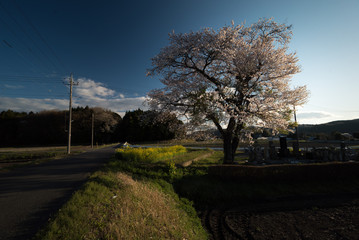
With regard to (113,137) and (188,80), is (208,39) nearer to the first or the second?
(188,80)

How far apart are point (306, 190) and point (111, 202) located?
1037 cm

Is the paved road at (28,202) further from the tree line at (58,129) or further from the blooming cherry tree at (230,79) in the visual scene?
the tree line at (58,129)

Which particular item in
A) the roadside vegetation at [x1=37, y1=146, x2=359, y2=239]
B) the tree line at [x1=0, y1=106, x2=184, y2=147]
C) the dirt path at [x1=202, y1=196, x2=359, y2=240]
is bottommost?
the dirt path at [x1=202, y1=196, x2=359, y2=240]

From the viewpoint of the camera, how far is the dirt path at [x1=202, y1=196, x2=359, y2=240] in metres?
5.11

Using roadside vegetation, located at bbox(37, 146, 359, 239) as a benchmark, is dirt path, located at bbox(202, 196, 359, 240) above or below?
below

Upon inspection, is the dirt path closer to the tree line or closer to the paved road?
the paved road

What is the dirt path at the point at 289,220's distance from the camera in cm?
511

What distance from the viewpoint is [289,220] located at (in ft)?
19.4

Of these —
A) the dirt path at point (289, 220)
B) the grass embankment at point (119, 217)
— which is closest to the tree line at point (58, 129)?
the dirt path at point (289, 220)

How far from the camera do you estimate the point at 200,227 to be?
18.1 feet

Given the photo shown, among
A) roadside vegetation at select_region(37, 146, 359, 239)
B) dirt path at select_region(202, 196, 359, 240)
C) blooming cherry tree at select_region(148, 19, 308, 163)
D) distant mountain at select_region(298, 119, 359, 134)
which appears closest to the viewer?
roadside vegetation at select_region(37, 146, 359, 239)

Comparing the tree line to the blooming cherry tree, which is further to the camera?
the tree line

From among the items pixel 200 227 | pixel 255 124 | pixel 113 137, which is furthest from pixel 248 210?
pixel 113 137

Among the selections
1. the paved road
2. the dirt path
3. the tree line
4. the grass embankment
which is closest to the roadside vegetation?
the grass embankment
